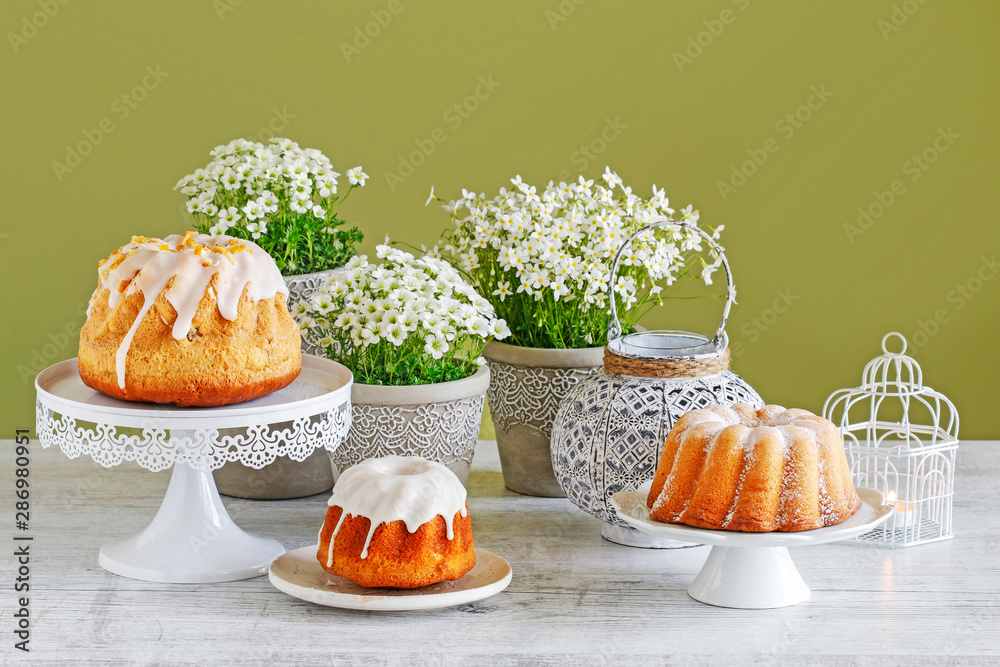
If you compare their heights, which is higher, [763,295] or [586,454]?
[763,295]

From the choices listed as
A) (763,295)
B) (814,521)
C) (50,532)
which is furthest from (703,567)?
(763,295)

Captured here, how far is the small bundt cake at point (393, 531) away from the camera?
1130 millimetres

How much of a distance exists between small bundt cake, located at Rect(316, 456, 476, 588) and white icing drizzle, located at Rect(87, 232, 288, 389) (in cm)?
27

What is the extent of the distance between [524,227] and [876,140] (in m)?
1.49

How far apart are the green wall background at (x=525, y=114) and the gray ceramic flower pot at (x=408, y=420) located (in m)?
1.28

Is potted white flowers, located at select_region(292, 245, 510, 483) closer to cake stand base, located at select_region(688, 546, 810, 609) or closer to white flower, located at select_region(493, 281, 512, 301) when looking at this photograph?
white flower, located at select_region(493, 281, 512, 301)

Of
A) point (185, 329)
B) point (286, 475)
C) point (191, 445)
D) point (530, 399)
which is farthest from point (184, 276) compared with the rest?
point (530, 399)

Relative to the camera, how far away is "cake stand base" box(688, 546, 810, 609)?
117 centimetres

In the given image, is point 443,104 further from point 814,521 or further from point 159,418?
point 814,521

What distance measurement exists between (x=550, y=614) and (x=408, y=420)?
0.38 m

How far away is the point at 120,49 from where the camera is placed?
2.57 metres

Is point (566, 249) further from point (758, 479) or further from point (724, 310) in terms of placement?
point (758, 479)

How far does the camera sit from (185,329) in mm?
1198

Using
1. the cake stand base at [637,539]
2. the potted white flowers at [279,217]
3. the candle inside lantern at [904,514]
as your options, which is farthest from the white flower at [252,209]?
the candle inside lantern at [904,514]
